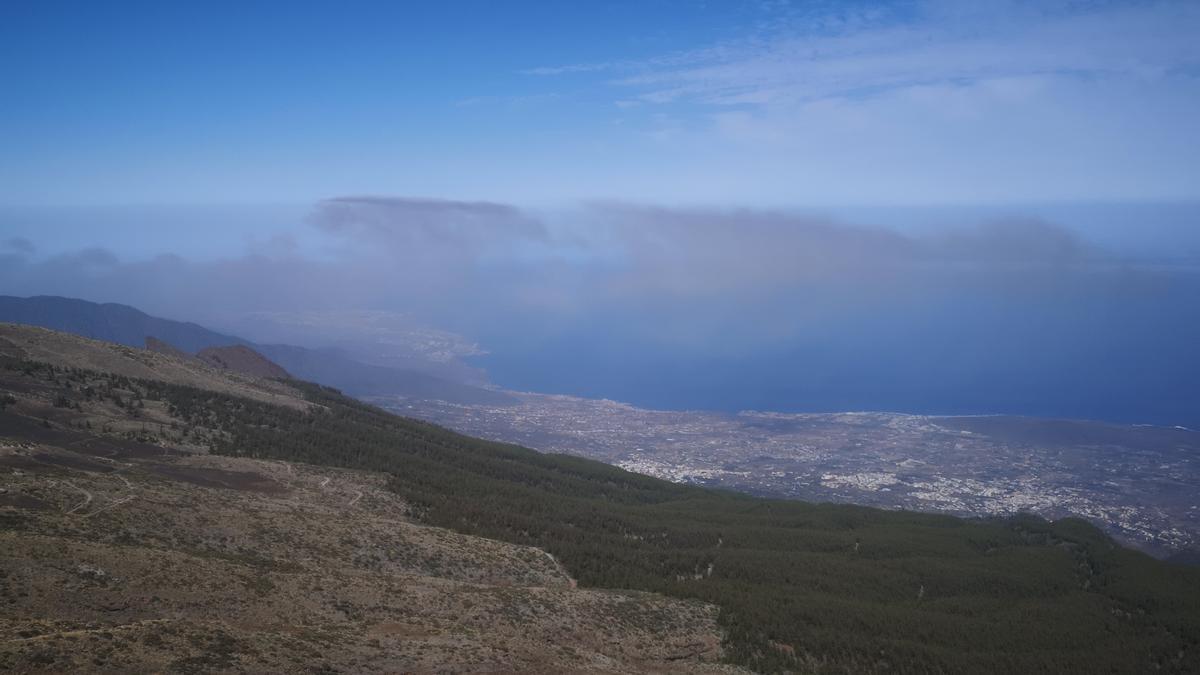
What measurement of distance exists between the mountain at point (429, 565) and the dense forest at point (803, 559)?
27cm

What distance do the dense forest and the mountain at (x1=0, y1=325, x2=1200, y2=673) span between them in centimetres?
27

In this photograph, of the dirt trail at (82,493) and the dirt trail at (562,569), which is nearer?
the dirt trail at (82,493)

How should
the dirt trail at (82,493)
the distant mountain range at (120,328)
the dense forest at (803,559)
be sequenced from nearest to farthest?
the dirt trail at (82,493) → the dense forest at (803,559) → the distant mountain range at (120,328)

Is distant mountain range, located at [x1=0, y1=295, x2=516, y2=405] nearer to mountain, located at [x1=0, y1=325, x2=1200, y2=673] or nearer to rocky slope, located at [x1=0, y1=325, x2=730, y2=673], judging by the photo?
mountain, located at [x1=0, y1=325, x2=1200, y2=673]

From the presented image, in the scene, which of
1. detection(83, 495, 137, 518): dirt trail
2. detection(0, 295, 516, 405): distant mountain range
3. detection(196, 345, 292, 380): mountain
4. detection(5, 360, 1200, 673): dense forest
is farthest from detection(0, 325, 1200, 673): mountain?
detection(0, 295, 516, 405): distant mountain range

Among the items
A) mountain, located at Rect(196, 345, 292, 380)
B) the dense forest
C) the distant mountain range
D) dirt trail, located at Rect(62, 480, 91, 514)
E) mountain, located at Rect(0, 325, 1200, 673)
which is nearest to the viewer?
mountain, located at Rect(0, 325, 1200, 673)

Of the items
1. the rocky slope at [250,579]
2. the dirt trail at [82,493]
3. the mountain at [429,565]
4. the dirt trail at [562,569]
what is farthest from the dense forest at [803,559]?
the dirt trail at [82,493]

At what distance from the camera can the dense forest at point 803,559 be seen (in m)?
42.8

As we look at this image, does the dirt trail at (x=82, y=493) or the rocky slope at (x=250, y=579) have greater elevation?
the dirt trail at (x=82, y=493)

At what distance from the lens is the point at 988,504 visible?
368ft

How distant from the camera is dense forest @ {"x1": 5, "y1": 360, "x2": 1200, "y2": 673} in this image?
4278 centimetres

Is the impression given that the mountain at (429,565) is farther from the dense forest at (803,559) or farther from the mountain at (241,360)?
the mountain at (241,360)

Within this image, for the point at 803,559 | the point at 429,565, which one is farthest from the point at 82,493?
the point at 803,559

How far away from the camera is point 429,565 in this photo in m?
38.0
